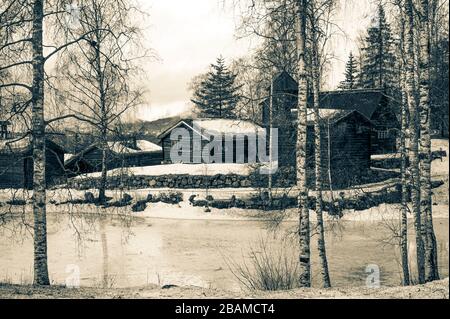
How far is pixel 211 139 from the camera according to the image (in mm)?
37719

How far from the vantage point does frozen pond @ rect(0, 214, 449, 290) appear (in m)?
14.9

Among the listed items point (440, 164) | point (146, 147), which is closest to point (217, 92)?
point (146, 147)

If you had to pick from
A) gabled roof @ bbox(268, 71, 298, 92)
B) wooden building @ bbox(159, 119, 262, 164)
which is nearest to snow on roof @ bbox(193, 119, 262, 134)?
wooden building @ bbox(159, 119, 262, 164)

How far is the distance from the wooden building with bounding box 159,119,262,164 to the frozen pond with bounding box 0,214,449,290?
1210cm

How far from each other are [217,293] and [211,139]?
29.1 metres

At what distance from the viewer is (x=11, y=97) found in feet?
35.7

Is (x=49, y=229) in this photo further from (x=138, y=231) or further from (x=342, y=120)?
(x=342, y=120)

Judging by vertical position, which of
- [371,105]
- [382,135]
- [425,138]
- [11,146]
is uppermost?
[371,105]

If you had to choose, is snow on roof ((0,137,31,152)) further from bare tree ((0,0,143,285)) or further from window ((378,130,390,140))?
window ((378,130,390,140))

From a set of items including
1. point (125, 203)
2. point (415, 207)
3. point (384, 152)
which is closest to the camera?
point (415, 207)

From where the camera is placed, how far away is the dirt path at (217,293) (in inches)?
329

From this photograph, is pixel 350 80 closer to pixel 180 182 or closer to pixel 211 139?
pixel 211 139
